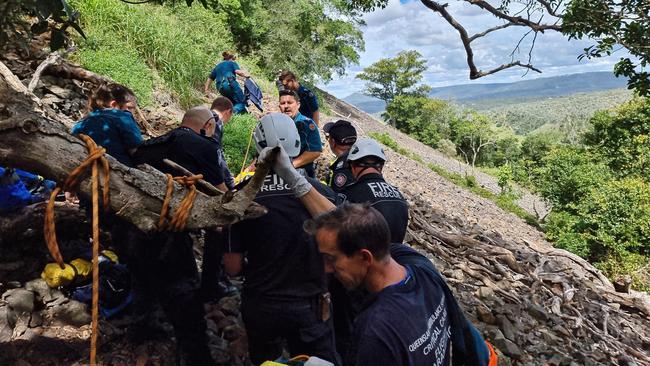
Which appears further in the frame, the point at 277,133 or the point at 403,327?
the point at 277,133

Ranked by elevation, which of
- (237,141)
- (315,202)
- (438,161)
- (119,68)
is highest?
(119,68)

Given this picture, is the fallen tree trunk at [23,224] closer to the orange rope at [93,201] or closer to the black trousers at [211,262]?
the black trousers at [211,262]

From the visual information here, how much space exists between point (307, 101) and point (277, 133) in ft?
9.80

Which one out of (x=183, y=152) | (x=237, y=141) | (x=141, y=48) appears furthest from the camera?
(x=141, y=48)

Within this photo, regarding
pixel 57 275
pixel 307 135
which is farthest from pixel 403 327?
pixel 307 135

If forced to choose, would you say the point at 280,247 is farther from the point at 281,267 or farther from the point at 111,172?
the point at 111,172

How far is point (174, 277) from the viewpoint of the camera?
2771mm

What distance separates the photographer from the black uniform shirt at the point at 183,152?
2881mm

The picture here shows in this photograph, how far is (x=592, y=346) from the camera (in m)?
5.54

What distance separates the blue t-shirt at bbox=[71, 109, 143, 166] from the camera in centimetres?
292

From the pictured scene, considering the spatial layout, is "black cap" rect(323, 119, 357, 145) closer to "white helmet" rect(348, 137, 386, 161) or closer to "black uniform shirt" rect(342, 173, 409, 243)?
"white helmet" rect(348, 137, 386, 161)

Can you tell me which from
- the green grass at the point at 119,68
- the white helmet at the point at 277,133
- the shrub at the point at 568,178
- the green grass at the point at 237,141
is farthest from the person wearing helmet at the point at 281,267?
the shrub at the point at 568,178

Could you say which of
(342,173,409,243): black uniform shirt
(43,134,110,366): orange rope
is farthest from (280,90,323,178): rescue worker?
(43,134,110,366): orange rope

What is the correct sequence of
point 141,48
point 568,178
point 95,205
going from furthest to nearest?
point 568,178 < point 141,48 < point 95,205
